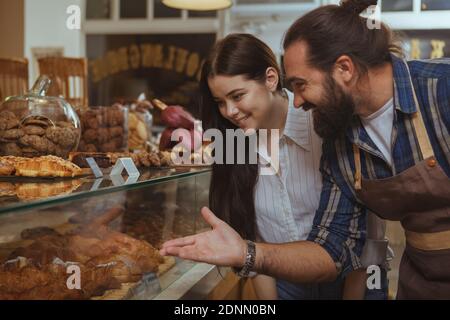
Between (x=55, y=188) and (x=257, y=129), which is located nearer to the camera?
(x=55, y=188)

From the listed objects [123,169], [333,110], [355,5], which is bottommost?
[123,169]

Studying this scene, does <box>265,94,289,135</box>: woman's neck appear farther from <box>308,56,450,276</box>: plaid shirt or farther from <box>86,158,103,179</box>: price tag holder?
<box>86,158,103,179</box>: price tag holder

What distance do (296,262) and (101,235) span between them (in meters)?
0.30

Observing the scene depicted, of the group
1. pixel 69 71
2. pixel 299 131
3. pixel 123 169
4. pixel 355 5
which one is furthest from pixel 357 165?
pixel 69 71

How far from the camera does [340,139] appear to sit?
791 mm

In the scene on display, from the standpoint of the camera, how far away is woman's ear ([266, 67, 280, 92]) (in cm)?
82

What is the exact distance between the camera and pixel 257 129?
2.80 feet

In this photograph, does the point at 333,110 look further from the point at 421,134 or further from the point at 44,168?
the point at 44,168

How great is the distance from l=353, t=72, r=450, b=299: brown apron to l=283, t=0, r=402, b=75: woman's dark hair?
0.30 feet

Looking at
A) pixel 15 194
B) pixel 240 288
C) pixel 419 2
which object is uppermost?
pixel 419 2

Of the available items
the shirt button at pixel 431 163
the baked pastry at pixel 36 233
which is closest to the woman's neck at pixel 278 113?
the shirt button at pixel 431 163

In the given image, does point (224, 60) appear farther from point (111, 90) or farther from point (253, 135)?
point (111, 90)
